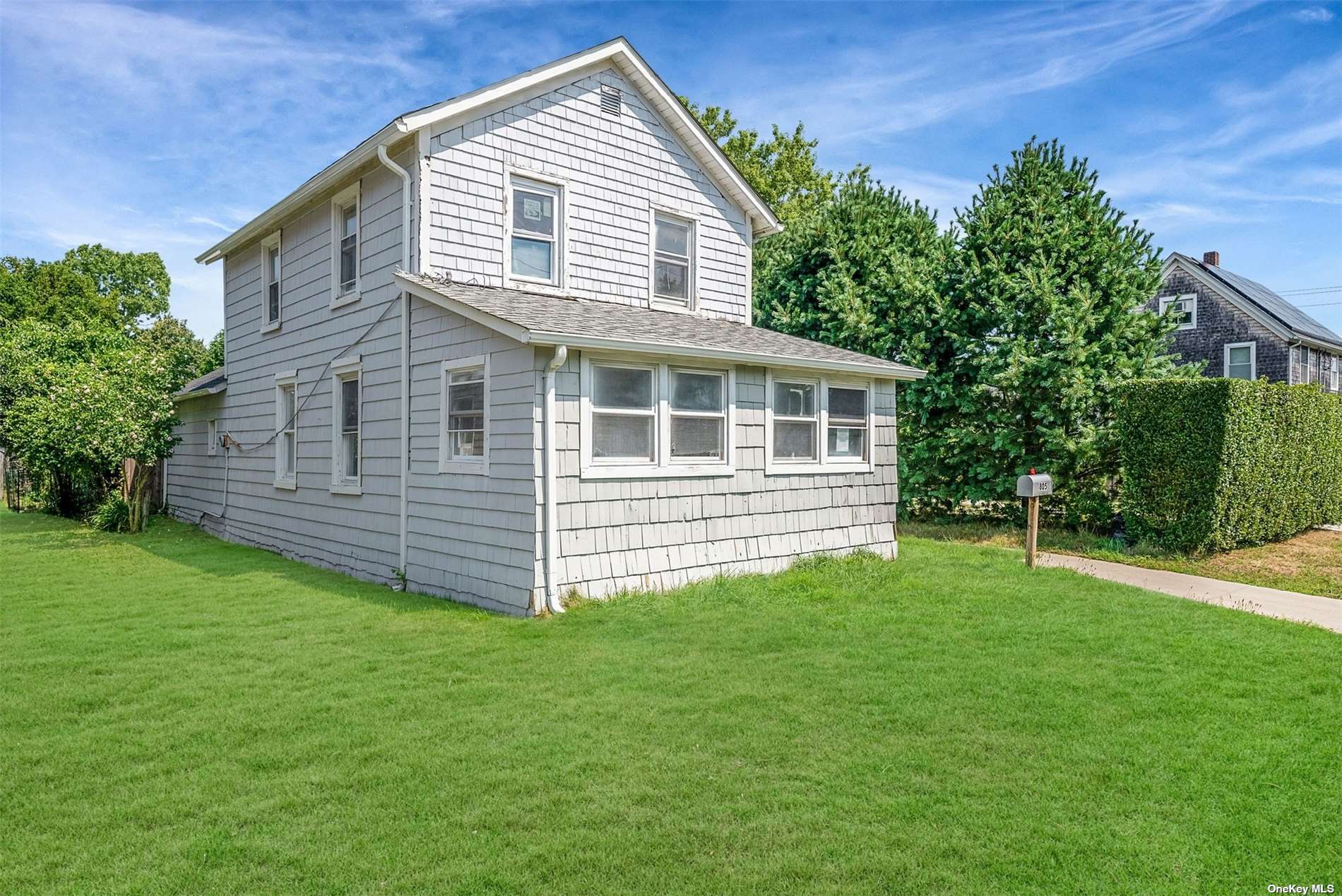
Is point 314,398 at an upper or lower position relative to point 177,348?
lower

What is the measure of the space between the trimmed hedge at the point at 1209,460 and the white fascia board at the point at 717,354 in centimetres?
364

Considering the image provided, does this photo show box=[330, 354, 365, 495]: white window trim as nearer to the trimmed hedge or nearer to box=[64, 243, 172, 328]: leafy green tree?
the trimmed hedge

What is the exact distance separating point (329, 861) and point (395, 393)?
732 centimetres

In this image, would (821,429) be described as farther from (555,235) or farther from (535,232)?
(535,232)

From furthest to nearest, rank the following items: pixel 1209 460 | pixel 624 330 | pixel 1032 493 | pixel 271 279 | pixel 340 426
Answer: pixel 271 279, pixel 340 426, pixel 1209 460, pixel 1032 493, pixel 624 330

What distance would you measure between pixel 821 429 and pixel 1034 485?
2.75m

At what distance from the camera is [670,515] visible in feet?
28.8

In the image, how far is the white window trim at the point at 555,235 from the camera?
1010cm

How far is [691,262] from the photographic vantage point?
1221cm

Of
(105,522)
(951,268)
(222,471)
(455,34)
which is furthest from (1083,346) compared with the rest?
(105,522)

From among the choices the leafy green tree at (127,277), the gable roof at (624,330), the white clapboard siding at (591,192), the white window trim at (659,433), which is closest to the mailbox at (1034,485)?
the gable roof at (624,330)

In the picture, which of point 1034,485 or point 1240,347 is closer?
point 1034,485

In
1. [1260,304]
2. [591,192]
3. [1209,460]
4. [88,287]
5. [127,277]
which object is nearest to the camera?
[591,192]

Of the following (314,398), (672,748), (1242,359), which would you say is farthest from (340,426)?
(1242,359)
